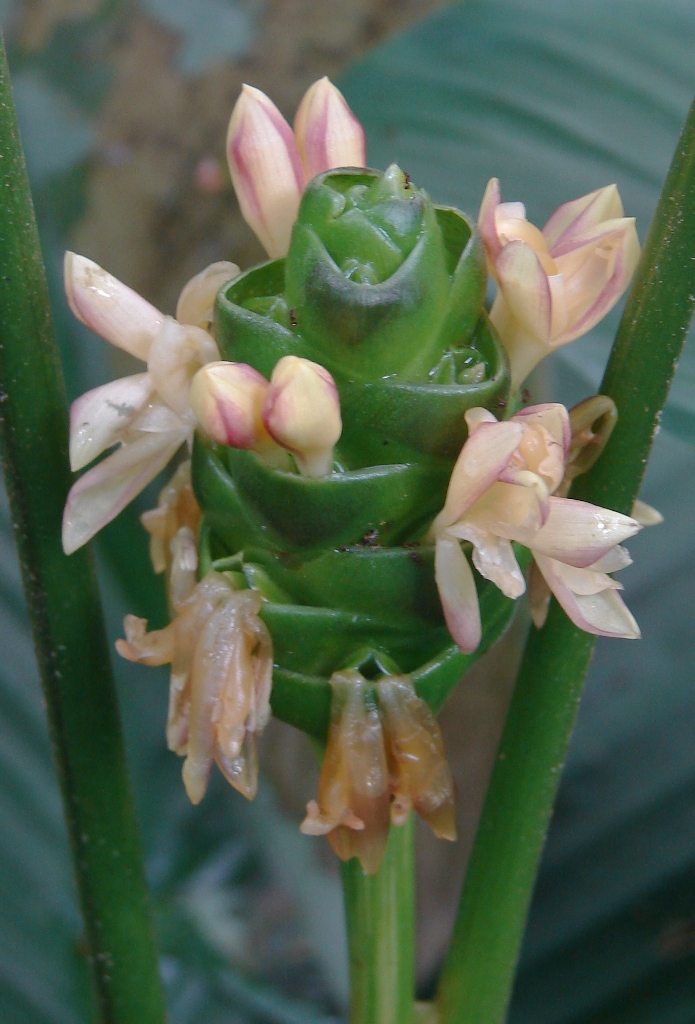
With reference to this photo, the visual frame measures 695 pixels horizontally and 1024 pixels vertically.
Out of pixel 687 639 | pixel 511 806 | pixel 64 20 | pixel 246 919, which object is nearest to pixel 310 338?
pixel 511 806

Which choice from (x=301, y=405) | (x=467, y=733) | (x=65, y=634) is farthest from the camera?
(x=467, y=733)

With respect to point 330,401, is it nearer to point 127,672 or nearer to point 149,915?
point 149,915

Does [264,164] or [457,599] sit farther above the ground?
[264,164]

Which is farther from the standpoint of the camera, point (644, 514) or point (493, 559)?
point (644, 514)

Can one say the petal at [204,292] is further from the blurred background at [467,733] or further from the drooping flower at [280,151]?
the blurred background at [467,733]

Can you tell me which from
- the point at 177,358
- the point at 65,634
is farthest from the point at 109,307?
the point at 65,634

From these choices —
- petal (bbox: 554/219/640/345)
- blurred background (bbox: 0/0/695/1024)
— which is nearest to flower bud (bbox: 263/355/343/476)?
petal (bbox: 554/219/640/345)

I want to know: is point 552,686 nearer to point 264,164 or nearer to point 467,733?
point 264,164

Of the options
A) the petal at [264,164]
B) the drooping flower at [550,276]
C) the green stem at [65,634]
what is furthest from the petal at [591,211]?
the green stem at [65,634]
